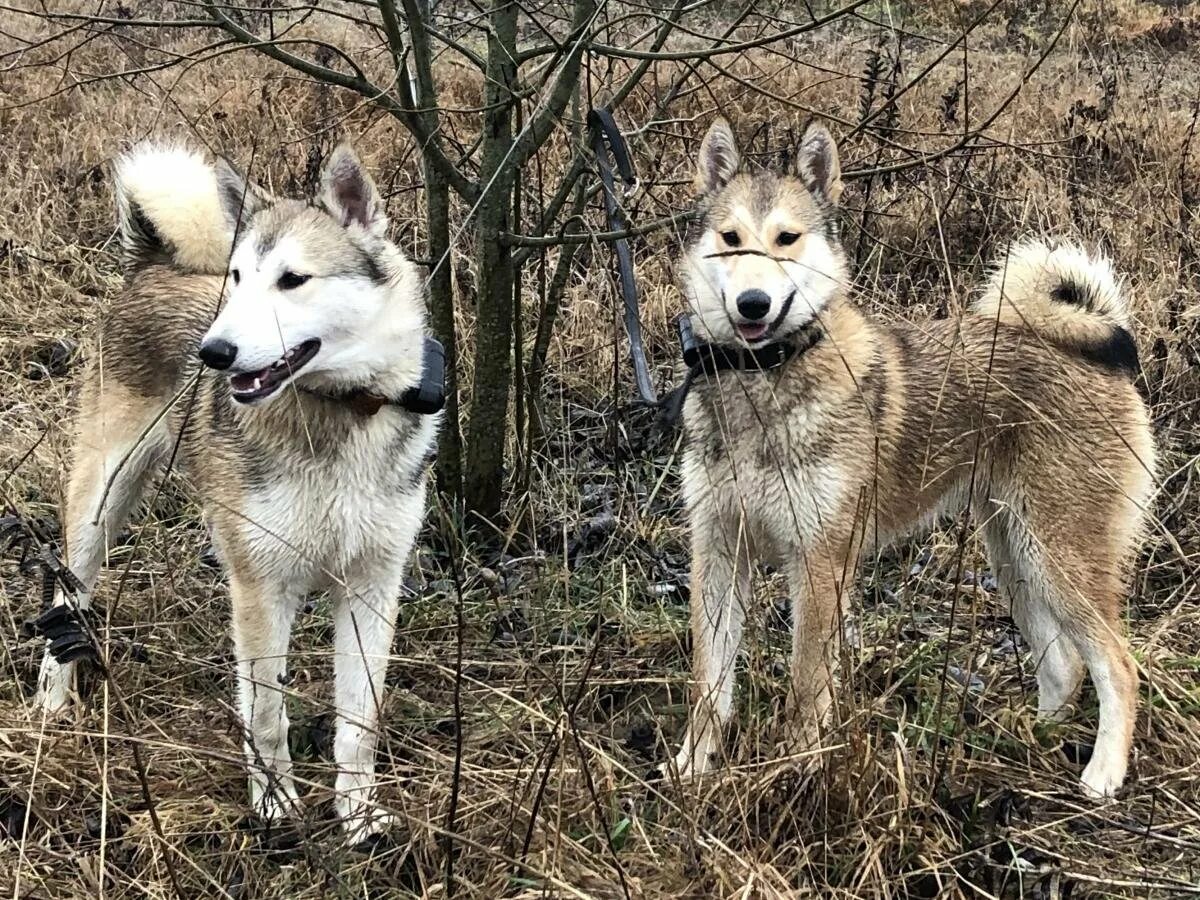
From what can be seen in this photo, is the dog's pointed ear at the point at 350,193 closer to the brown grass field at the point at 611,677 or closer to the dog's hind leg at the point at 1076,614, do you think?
the brown grass field at the point at 611,677

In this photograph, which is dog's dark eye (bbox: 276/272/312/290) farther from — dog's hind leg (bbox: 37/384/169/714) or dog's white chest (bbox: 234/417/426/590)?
dog's hind leg (bbox: 37/384/169/714)

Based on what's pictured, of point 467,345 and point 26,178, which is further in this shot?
point 26,178

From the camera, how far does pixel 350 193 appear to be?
2951 millimetres

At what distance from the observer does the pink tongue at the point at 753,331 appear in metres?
2.94

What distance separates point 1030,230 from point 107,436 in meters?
4.73

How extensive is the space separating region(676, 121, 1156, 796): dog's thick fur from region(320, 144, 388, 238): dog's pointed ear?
95 cm

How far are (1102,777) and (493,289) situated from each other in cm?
252

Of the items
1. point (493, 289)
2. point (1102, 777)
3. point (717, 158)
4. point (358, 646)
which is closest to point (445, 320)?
point (493, 289)

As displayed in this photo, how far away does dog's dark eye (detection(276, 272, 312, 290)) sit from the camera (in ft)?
8.86

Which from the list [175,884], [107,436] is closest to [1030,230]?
[107,436]

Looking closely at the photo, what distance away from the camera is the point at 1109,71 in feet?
28.8

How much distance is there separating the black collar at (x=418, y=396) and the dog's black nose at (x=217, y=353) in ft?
1.26

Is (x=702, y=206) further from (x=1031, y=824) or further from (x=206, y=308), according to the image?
(x=1031, y=824)

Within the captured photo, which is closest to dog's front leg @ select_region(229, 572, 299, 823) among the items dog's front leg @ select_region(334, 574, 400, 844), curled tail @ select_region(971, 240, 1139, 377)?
dog's front leg @ select_region(334, 574, 400, 844)
